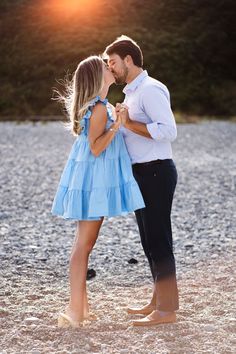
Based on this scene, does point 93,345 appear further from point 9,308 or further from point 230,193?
point 230,193

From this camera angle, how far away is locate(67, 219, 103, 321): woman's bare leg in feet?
15.0

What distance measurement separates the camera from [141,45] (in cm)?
4038

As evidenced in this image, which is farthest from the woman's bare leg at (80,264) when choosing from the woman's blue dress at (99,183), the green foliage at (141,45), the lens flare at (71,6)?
the lens flare at (71,6)

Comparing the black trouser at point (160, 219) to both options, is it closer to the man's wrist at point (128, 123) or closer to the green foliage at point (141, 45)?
the man's wrist at point (128, 123)

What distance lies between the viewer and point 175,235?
8.24 metres

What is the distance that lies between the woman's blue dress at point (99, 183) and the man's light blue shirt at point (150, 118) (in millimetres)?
69

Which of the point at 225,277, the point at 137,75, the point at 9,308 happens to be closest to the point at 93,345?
the point at 9,308

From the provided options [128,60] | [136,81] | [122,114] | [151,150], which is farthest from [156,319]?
[128,60]

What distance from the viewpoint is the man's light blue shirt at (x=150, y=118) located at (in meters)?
4.38

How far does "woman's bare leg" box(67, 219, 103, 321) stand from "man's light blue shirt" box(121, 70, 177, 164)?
0.47 m

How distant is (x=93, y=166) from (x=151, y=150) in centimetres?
33

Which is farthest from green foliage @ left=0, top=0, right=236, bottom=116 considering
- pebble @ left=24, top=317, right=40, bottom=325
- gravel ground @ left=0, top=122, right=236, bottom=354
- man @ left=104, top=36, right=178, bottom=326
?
man @ left=104, top=36, right=178, bottom=326

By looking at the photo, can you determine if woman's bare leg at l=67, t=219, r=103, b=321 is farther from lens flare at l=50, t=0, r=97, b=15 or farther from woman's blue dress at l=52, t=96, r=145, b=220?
lens flare at l=50, t=0, r=97, b=15

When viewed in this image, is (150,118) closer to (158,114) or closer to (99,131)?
(158,114)
